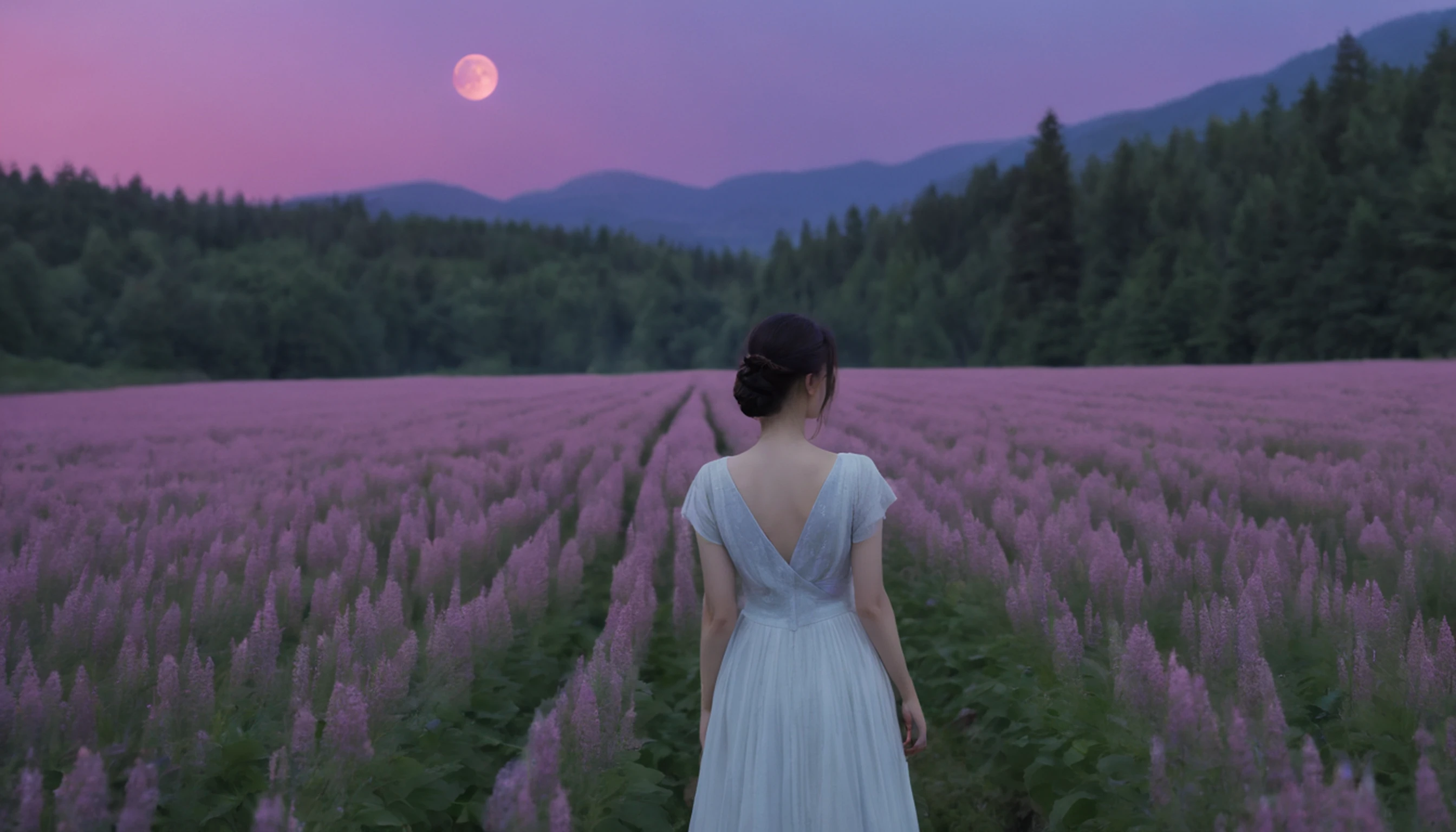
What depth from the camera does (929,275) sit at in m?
86.5

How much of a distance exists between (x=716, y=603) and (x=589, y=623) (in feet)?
10.4

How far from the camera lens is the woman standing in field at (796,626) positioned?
98.8 inches

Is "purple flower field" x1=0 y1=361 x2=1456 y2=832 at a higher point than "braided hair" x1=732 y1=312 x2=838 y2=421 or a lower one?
lower

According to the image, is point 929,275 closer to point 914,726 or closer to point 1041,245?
point 1041,245

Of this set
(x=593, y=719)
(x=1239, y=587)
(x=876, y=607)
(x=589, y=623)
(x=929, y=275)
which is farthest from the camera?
(x=929, y=275)

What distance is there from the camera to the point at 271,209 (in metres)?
140

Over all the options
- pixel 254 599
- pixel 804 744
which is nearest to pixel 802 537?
pixel 804 744

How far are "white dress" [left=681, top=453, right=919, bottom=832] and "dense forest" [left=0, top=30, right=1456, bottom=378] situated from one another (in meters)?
55.7

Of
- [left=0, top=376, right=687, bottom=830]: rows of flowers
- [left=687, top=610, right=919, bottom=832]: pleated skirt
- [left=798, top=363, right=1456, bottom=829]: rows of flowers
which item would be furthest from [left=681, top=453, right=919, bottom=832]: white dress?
[left=0, top=376, right=687, bottom=830]: rows of flowers

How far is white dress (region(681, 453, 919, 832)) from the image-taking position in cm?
252

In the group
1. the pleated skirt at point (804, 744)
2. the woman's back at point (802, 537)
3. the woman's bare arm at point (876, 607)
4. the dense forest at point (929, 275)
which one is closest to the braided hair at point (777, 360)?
the woman's back at point (802, 537)

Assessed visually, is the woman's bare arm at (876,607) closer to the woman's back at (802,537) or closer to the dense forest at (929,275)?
the woman's back at (802,537)

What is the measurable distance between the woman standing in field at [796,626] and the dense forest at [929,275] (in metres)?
55.7

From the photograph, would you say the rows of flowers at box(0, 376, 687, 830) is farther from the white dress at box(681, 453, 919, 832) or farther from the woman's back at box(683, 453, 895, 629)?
the woman's back at box(683, 453, 895, 629)
